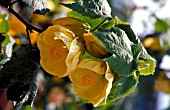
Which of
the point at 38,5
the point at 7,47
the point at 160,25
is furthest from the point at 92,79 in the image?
the point at 160,25

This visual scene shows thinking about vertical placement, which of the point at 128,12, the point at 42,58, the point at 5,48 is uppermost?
the point at 42,58

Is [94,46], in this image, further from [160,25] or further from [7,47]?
[160,25]

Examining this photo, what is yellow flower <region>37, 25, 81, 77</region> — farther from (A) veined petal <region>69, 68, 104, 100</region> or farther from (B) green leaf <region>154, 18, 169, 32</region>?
(B) green leaf <region>154, 18, 169, 32</region>

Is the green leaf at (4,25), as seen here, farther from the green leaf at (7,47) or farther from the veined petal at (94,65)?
the veined petal at (94,65)

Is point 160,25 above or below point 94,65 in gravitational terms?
below

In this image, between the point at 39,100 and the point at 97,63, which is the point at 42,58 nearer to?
the point at 97,63

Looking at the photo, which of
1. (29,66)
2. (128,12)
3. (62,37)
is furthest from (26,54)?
(128,12)

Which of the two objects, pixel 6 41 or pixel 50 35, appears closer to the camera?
pixel 50 35
